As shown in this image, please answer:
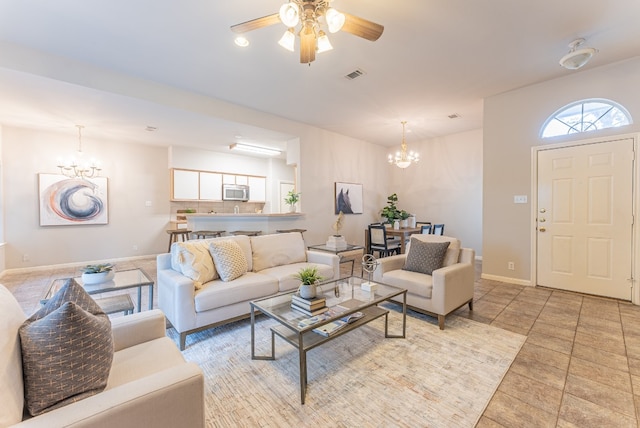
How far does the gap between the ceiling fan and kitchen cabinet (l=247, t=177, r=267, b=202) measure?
5.96 m

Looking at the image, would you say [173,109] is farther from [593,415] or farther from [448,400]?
[593,415]

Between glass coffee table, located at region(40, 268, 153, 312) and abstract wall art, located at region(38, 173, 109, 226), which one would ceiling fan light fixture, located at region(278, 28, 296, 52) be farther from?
abstract wall art, located at region(38, 173, 109, 226)

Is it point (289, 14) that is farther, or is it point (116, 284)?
point (116, 284)

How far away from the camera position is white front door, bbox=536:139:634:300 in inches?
128

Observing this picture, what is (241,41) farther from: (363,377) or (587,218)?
(587,218)

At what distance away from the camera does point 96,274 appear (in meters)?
2.43

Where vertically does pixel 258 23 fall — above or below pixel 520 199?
above

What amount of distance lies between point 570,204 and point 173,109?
576cm

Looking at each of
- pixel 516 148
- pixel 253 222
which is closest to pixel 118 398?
pixel 253 222

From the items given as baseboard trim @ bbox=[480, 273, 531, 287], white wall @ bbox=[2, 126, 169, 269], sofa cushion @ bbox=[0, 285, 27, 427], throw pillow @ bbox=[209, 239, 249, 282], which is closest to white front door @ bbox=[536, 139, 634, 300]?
baseboard trim @ bbox=[480, 273, 531, 287]

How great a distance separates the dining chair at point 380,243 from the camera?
514cm

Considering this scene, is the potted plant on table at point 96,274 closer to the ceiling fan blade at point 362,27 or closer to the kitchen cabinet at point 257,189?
the ceiling fan blade at point 362,27

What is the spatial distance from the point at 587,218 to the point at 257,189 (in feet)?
23.2

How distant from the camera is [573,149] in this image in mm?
3543
